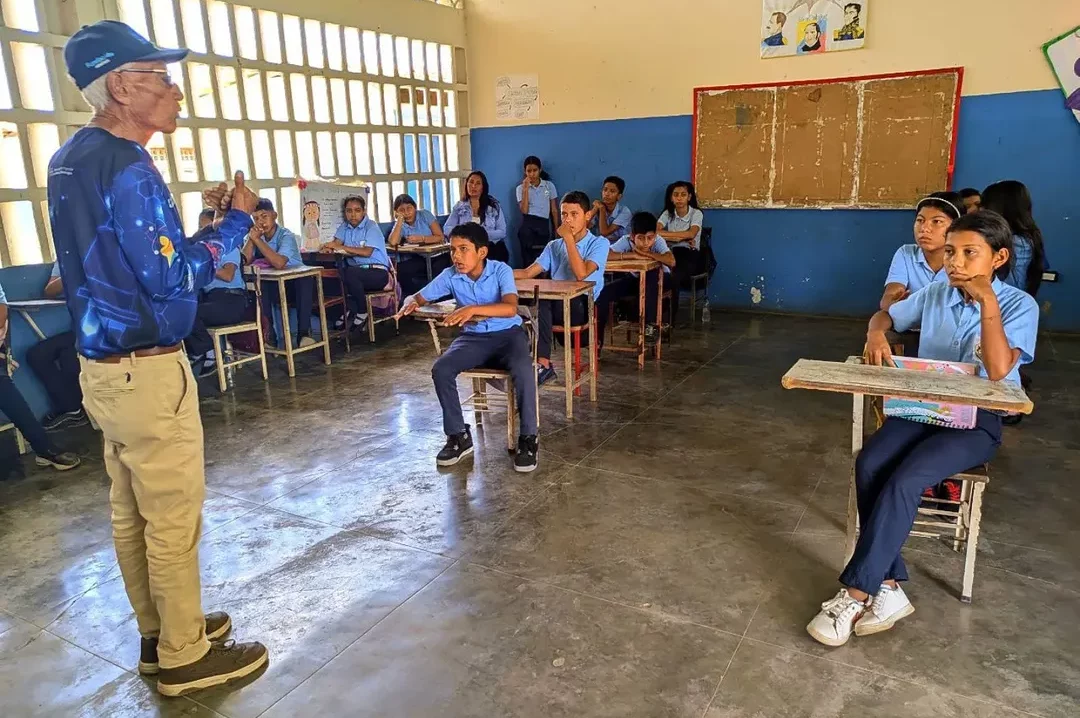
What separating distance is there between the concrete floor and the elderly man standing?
286 millimetres

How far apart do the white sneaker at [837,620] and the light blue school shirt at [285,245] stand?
14.5 ft

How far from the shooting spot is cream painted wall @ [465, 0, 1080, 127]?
568 centimetres

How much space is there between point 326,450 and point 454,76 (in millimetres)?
5275

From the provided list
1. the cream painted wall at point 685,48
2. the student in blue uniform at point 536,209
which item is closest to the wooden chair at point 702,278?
the cream painted wall at point 685,48

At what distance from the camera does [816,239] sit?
6.69m

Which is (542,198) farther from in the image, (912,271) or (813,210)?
(912,271)

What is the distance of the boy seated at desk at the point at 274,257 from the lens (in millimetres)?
5355

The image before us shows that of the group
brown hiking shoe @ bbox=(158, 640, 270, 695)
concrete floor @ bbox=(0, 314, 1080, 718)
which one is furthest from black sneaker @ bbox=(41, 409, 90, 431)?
brown hiking shoe @ bbox=(158, 640, 270, 695)

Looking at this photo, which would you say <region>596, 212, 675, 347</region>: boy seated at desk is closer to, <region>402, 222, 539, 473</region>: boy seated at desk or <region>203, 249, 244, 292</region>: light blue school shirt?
<region>402, 222, 539, 473</region>: boy seated at desk

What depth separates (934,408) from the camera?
223 centimetres

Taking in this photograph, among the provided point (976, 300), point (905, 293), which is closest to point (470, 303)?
point (905, 293)

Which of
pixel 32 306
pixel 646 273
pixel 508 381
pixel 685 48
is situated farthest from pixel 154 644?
pixel 685 48

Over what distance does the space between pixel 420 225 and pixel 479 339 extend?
355 centimetres

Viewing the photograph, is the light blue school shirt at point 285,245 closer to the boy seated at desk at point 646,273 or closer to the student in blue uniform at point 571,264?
the student in blue uniform at point 571,264
